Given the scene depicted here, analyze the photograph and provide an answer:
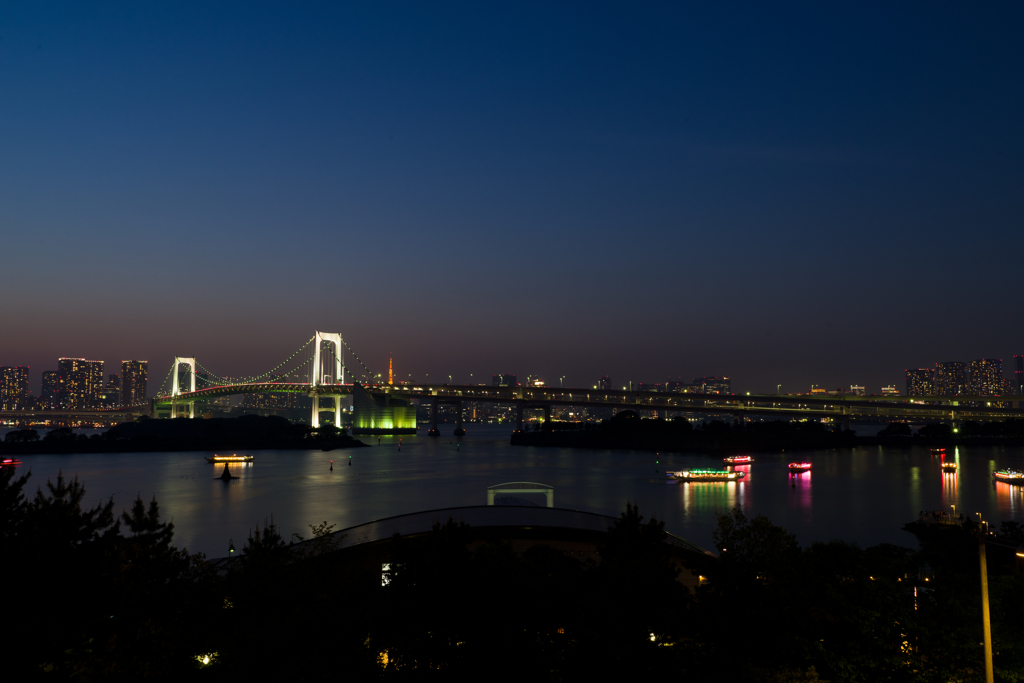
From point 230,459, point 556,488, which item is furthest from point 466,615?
point 230,459

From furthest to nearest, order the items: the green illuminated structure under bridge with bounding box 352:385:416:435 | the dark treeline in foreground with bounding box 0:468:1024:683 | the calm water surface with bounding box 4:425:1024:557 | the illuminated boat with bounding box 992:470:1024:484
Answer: the green illuminated structure under bridge with bounding box 352:385:416:435
the illuminated boat with bounding box 992:470:1024:484
the calm water surface with bounding box 4:425:1024:557
the dark treeline in foreground with bounding box 0:468:1024:683

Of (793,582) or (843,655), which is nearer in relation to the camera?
(843,655)

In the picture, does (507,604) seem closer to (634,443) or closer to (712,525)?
(712,525)

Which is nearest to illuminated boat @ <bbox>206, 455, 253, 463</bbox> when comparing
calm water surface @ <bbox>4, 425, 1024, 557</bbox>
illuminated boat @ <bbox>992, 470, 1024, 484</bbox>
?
calm water surface @ <bbox>4, 425, 1024, 557</bbox>

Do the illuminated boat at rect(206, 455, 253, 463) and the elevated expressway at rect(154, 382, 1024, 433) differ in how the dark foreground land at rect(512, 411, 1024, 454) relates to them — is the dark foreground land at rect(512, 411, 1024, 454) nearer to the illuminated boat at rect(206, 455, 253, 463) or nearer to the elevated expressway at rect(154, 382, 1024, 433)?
the elevated expressway at rect(154, 382, 1024, 433)

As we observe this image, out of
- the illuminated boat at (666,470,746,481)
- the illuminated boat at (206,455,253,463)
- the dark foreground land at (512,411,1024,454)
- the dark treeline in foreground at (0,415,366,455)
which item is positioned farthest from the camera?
the dark foreground land at (512,411,1024,454)

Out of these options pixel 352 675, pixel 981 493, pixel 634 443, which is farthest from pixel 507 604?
pixel 634 443
